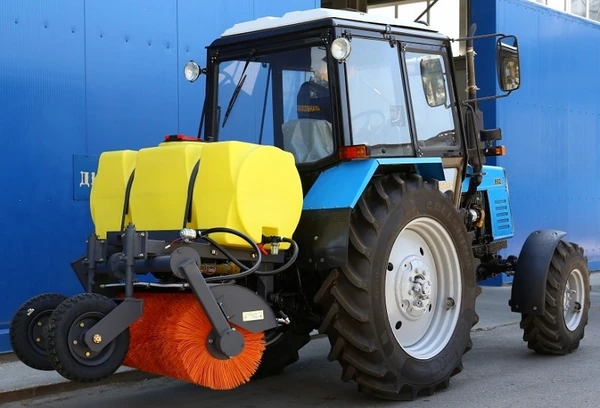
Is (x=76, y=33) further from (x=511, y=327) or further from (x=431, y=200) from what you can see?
(x=511, y=327)

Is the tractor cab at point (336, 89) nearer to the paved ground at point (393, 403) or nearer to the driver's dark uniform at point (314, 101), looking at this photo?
the driver's dark uniform at point (314, 101)

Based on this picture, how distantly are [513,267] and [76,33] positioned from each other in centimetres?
464

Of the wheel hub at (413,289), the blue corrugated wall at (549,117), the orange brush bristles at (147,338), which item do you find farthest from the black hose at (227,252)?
the blue corrugated wall at (549,117)

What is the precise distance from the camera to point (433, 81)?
685 centimetres

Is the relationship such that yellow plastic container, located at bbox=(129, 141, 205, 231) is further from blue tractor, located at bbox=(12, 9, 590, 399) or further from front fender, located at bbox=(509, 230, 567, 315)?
front fender, located at bbox=(509, 230, 567, 315)

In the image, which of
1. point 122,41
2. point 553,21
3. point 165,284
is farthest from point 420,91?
point 553,21

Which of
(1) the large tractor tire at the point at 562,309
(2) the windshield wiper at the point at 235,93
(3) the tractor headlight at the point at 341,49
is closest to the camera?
(3) the tractor headlight at the point at 341,49

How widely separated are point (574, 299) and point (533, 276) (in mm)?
768

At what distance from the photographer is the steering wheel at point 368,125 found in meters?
6.05

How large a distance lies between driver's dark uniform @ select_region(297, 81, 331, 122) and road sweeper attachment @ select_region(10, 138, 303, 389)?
68 centimetres

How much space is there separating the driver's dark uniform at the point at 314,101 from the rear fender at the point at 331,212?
42 cm

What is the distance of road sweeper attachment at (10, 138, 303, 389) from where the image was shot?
4867 millimetres

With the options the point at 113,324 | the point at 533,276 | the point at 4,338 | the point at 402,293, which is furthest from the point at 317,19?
the point at 4,338

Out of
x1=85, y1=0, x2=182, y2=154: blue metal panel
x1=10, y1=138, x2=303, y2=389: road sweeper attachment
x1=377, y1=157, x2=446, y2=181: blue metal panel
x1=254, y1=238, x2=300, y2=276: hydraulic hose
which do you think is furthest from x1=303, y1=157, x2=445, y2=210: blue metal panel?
x1=85, y1=0, x2=182, y2=154: blue metal panel
